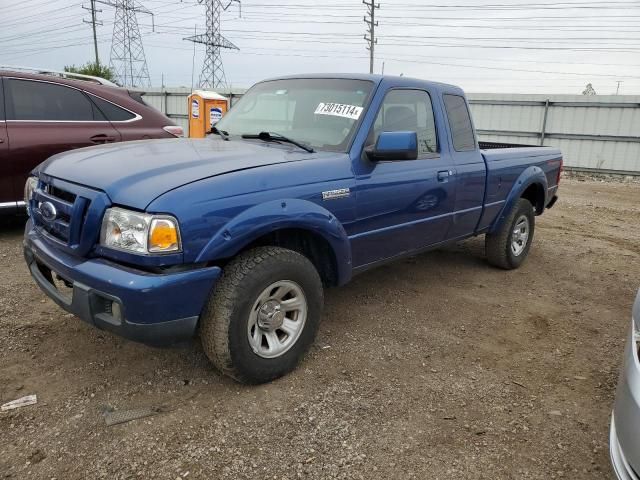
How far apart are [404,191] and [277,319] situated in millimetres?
1360

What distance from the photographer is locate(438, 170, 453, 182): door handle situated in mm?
4078

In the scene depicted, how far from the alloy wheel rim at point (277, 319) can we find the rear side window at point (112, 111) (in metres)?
4.14

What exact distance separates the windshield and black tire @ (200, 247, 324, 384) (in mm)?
942

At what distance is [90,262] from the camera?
103 inches

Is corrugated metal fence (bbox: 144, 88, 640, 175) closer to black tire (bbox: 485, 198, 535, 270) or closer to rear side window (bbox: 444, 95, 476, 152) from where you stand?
black tire (bbox: 485, 198, 535, 270)

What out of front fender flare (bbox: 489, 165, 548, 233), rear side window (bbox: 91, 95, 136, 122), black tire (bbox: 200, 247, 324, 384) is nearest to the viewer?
black tire (bbox: 200, 247, 324, 384)

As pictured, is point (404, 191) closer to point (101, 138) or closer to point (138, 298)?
point (138, 298)

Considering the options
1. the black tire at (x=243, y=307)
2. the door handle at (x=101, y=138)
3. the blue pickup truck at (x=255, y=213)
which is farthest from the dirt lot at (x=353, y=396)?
the door handle at (x=101, y=138)

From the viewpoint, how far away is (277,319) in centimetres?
302

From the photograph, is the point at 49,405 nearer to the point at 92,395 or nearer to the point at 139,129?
the point at 92,395

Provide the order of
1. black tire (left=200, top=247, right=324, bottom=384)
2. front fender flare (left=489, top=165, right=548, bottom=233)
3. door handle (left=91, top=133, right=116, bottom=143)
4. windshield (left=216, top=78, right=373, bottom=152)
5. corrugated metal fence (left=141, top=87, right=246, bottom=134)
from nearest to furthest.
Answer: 1. black tire (left=200, top=247, right=324, bottom=384)
2. windshield (left=216, top=78, right=373, bottom=152)
3. front fender flare (left=489, top=165, right=548, bottom=233)
4. door handle (left=91, top=133, right=116, bottom=143)
5. corrugated metal fence (left=141, top=87, right=246, bottom=134)

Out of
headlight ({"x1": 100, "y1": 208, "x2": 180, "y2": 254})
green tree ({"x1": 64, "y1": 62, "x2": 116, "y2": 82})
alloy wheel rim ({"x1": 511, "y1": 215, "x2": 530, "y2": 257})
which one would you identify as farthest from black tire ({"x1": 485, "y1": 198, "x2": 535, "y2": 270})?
green tree ({"x1": 64, "y1": 62, "x2": 116, "y2": 82})

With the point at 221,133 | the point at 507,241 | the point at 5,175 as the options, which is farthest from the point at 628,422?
the point at 5,175

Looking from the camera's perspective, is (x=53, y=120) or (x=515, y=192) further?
(x=53, y=120)
